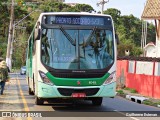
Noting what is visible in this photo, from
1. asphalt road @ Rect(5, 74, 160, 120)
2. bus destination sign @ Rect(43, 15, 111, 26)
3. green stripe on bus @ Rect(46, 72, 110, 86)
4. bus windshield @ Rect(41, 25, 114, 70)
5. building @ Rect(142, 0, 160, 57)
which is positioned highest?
building @ Rect(142, 0, 160, 57)

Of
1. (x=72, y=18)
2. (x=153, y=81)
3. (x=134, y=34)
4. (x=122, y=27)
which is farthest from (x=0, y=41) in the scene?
(x=72, y=18)

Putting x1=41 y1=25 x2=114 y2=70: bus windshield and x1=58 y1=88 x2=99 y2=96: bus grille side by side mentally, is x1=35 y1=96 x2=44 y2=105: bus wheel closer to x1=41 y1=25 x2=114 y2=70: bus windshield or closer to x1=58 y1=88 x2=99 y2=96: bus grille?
x1=58 y1=88 x2=99 y2=96: bus grille

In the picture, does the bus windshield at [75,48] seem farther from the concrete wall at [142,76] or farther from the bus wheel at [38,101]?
the concrete wall at [142,76]

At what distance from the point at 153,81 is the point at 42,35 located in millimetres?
10820

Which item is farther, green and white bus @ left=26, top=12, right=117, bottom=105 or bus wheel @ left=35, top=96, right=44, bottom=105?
bus wheel @ left=35, top=96, right=44, bottom=105

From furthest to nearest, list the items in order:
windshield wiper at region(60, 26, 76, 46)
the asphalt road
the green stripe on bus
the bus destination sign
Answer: the bus destination sign → windshield wiper at region(60, 26, 76, 46) → the green stripe on bus → the asphalt road

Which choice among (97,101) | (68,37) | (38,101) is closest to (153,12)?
(97,101)

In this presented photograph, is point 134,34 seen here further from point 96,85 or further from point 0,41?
point 96,85

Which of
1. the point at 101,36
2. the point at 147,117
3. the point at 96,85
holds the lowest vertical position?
the point at 147,117

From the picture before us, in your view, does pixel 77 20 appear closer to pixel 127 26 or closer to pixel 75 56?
pixel 75 56

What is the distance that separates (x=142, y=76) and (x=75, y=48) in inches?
474

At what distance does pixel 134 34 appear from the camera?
91562 mm

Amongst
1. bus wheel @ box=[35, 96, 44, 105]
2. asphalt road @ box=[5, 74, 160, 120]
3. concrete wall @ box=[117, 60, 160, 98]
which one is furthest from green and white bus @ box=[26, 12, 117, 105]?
concrete wall @ box=[117, 60, 160, 98]

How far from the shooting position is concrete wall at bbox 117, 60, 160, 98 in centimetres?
2359
